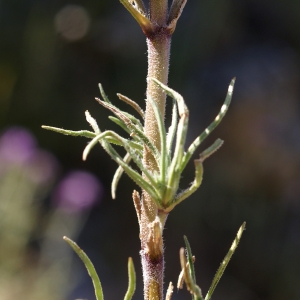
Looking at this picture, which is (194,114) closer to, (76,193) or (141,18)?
(76,193)

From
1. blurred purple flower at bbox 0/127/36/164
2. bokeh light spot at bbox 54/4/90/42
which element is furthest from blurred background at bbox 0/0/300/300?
blurred purple flower at bbox 0/127/36/164

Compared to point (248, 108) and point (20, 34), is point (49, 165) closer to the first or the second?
point (20, 34)

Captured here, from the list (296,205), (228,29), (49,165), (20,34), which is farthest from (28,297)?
(228,29)

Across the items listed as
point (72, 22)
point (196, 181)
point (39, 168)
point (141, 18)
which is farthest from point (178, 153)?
point (72, 22)

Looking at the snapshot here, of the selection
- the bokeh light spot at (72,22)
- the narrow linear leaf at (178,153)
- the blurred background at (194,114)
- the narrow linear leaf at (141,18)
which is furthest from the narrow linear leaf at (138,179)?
the bokeh light spot at (72,22)

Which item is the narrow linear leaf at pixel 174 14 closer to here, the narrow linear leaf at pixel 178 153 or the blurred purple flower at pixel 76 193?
the narrow linear leaf at pixel 178 153

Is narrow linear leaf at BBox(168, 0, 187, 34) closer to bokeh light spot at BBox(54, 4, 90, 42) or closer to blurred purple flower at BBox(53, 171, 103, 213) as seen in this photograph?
blurred purple flower at BBox(53, 171, 103, 213)
